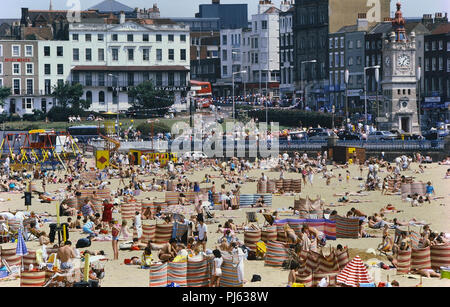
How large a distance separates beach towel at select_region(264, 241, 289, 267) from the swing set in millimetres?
33533

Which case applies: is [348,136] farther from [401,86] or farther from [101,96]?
[101,96]

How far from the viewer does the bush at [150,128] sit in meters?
72.6

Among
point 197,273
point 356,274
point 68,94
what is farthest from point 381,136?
point 356,274

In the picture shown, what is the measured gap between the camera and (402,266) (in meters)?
19.1

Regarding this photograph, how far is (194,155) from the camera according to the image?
56469 mm

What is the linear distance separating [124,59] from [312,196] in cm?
5812

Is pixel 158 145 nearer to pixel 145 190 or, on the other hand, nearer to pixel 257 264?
pixel 145 190

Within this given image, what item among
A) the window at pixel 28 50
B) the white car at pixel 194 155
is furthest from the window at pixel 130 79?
the white car at pixel 194 155

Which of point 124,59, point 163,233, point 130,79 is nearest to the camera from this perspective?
point 163,233

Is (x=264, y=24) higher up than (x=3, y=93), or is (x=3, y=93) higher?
(x=264, y=24)

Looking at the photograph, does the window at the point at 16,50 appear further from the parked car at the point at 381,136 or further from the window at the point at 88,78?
the parked car at the point at 381,136

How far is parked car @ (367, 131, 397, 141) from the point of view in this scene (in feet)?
193

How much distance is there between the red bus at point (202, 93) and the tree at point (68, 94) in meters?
10.7
